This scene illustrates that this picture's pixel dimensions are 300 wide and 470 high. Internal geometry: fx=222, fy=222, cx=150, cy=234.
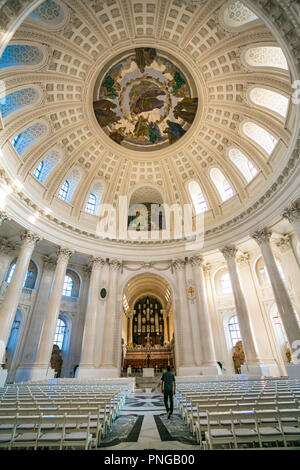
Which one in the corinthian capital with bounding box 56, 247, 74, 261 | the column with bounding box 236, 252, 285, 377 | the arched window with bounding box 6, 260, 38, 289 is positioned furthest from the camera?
the arched window with bounding box 6, 260, 38, 289

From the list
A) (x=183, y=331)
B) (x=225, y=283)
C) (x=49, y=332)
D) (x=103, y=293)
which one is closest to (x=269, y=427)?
(x=49, y=332)

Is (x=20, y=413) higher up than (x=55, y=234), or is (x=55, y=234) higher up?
(x=55, y=234)

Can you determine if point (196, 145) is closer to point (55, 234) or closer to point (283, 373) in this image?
point (55, 234)

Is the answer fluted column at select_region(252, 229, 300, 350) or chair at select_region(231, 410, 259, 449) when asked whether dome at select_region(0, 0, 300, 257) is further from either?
chair at select_region(231, 410, 259, 449)

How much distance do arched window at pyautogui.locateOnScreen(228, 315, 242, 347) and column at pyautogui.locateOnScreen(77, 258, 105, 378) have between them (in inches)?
497

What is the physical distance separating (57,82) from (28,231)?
11.2 m

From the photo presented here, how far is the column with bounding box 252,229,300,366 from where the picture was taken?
1327 centimetres

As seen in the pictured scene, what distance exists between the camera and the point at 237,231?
1938 cm

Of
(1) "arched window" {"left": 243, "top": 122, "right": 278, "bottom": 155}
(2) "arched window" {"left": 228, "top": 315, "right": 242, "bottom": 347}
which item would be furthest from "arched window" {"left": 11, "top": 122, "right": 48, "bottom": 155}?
(2) "arched window" {"left": 228, "top": 315, "right": 242, "bottom": 347}

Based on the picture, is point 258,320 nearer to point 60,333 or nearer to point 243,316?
point 243,316

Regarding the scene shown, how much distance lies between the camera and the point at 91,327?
1800cm

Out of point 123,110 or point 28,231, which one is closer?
point 28,231
